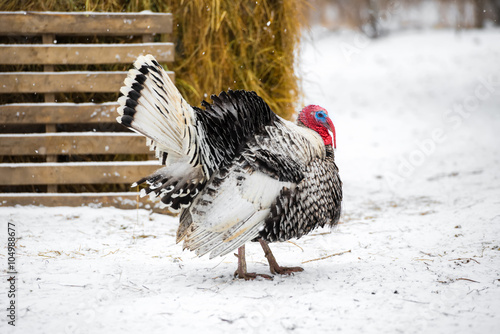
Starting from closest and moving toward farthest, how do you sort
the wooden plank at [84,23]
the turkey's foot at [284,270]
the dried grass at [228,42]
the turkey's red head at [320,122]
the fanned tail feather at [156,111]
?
the fanned tail feather at [156,111], the turkey's foot at [284,270], the turkey's red head at [320,122], the wooden plank at [84,23], the dried grass at [228,42]

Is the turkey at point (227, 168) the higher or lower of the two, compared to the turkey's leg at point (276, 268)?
higher

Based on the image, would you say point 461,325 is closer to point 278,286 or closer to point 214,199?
point 278,286

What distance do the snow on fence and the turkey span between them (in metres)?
1.83

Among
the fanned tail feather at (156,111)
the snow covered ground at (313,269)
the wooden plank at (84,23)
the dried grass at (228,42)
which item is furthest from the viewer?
the dried grass at (228,42)

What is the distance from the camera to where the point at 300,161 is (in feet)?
10.9

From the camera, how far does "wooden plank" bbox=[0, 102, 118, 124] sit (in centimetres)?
482

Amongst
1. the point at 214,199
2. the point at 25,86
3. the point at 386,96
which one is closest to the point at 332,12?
the point at 386,96

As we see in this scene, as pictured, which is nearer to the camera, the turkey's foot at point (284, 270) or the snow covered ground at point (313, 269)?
the snow covered ground at point (313, 269)

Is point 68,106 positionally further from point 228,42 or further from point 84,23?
point 228,42

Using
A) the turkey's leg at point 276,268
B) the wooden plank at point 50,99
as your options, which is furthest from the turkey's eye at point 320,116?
the wooden plank at point 50,99

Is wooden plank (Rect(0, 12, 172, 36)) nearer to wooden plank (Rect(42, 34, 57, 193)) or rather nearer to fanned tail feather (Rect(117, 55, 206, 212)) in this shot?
wooden plank (Rect(42, 34, 57, 193))

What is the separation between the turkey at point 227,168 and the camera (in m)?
2.98

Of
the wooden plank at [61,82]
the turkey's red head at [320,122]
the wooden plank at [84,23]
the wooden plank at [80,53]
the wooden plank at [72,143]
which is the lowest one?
the wooden plank at [72,143]

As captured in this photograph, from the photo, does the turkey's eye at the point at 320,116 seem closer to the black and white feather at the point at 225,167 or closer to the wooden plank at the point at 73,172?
the black and white feather at the point at 225,167
